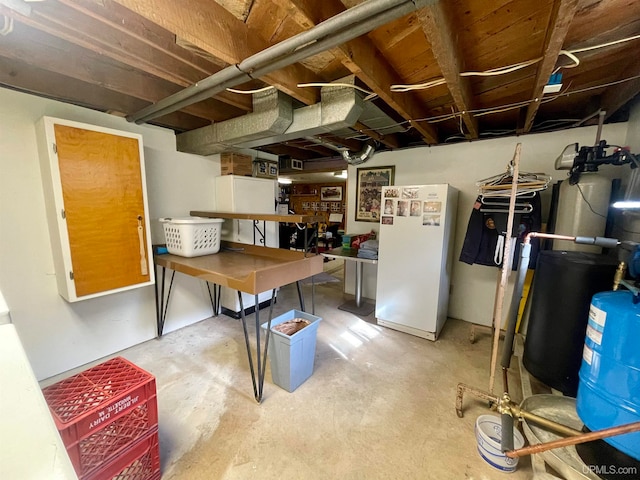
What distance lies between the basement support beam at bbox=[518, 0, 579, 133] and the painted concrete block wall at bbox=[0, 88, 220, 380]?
3.14 metres

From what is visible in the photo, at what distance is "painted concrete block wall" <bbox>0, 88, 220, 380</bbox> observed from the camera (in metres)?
1.83

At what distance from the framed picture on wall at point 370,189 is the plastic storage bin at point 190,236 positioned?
7.01 ft

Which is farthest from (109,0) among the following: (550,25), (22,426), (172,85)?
(550,25)

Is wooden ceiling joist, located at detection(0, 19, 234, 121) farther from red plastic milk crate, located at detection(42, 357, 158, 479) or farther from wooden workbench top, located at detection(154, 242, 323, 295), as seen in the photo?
red plastic milk crate, located at detection(42, 357, 158, 479)

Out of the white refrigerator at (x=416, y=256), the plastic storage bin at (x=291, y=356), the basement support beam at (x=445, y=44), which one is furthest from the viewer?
the white refrigerator at (x=416, y=256)

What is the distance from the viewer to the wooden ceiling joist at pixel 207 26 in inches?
41.6

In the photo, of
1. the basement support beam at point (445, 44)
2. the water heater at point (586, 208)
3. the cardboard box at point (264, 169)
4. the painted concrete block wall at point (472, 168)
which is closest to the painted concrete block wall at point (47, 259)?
the cardboard box at point (264, 169)

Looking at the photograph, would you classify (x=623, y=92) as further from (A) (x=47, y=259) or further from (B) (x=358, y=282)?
(A) (x=47, y=259)

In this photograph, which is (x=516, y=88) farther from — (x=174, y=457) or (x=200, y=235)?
(x=174, y=457)

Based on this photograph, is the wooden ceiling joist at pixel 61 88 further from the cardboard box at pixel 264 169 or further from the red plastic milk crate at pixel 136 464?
the red plastic milk crate at pixel 136 464

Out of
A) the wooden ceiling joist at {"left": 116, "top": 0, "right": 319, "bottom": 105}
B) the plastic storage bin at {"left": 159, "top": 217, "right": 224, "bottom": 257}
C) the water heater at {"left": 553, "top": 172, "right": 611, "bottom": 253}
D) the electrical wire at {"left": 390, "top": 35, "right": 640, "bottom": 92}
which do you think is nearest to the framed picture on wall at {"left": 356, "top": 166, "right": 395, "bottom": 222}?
the electrical wire at {"left": 390, "top": 35, "right": 640, "bottom": 92}

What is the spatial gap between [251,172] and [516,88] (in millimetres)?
2817

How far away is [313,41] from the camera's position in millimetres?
1171

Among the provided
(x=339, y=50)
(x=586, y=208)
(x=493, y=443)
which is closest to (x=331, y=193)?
(x=586, y=208)
